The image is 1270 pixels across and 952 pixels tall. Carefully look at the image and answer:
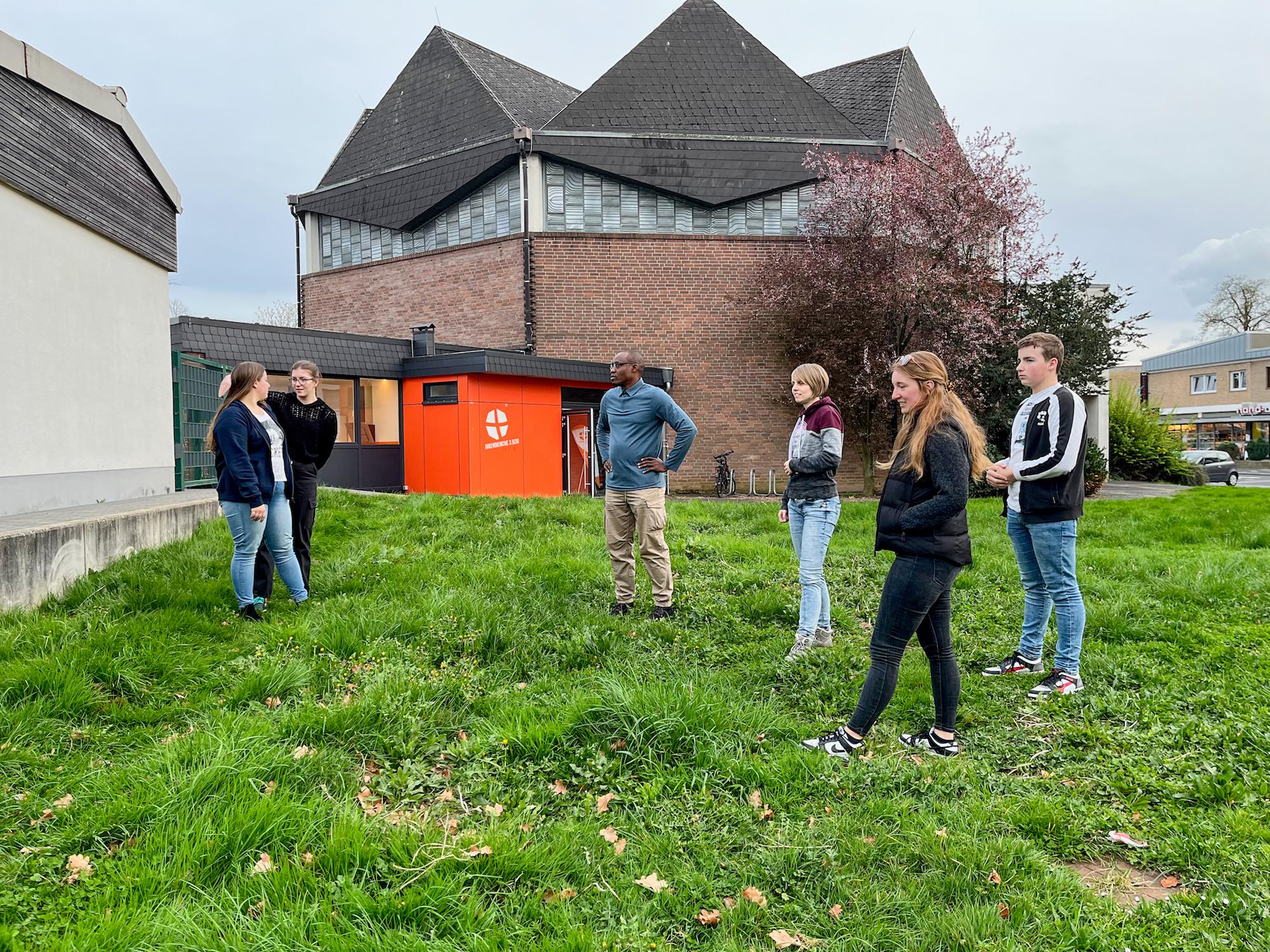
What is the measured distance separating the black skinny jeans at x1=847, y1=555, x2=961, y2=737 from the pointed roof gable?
19595 millimetres

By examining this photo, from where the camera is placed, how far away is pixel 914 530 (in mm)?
3588

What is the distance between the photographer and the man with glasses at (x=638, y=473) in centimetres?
597

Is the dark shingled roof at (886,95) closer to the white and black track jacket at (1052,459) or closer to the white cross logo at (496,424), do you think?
the white cross logo at (496,424)

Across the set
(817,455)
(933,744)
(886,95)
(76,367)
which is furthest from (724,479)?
(933,744)

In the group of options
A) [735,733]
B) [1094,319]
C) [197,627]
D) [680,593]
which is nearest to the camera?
[735,733]

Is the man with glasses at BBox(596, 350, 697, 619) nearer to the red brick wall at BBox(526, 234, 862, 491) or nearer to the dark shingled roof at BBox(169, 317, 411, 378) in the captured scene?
the dark shingled roof at BBox(169, 317, 411, 378)

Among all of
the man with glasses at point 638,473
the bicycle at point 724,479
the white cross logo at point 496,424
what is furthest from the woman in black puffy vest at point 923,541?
the bicycle at point 724,479

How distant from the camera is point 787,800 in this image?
→ 331cm

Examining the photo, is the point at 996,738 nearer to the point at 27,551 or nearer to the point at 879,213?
the point at 27,551

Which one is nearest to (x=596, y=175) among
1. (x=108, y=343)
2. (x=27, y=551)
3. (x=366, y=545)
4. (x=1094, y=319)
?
(x=1094, y=319)

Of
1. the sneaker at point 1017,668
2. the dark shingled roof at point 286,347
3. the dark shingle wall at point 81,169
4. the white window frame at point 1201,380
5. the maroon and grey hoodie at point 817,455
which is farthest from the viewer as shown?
the white window frame at point 1201,380

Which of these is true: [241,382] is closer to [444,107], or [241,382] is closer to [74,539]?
[74,539]

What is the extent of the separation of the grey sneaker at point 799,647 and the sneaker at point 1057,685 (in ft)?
4.27

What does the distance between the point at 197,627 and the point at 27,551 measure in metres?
1.36
